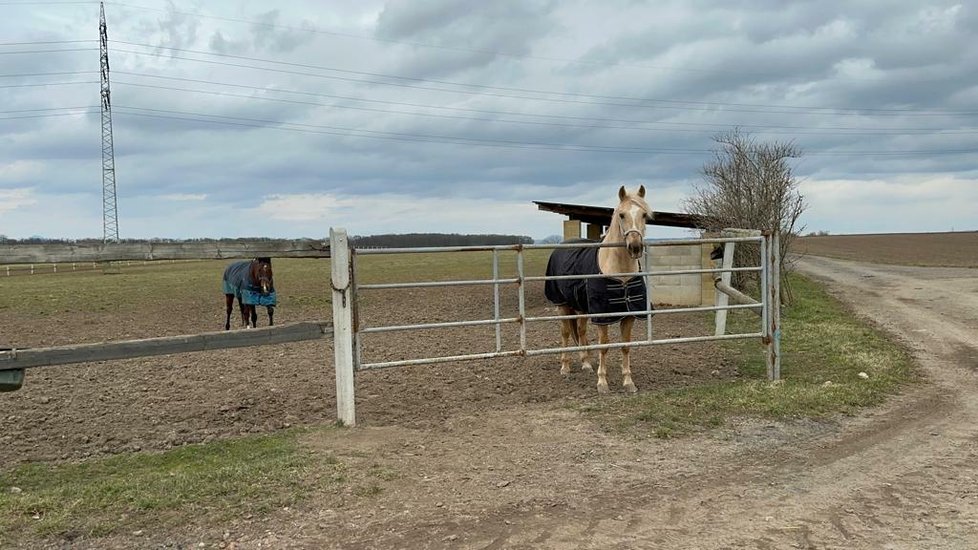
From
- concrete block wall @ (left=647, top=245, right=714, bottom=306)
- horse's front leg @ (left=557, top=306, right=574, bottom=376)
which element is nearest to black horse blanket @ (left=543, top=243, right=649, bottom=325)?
horse's front leg @ (left=557, top=306, right=574, bottom=376)

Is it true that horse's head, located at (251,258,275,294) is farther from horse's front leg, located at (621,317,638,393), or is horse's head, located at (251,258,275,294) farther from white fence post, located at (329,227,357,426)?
horse's front leg, located at (621,317,638,393)

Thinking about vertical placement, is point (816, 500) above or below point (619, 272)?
below

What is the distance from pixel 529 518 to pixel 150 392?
5.16m

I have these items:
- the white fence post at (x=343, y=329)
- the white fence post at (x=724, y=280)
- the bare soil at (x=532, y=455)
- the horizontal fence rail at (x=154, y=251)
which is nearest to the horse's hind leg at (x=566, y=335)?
the bare soil at (x=532, y=455)

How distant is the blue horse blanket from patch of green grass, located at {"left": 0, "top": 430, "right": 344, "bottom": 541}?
23.0 ft

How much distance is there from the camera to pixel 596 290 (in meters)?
6.84

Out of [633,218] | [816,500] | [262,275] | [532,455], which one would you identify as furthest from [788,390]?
[262,275]

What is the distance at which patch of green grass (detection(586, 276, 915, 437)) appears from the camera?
5629mm

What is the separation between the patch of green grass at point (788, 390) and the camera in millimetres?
5629

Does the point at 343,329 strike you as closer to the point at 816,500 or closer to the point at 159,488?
the point at 159,488

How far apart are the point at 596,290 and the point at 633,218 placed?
0.87 m

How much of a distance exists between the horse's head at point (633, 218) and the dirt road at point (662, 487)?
173 cm

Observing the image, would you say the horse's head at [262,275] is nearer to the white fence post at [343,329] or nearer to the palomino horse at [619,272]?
the palomino horse at [619,272]

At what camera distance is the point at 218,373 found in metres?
8.06
